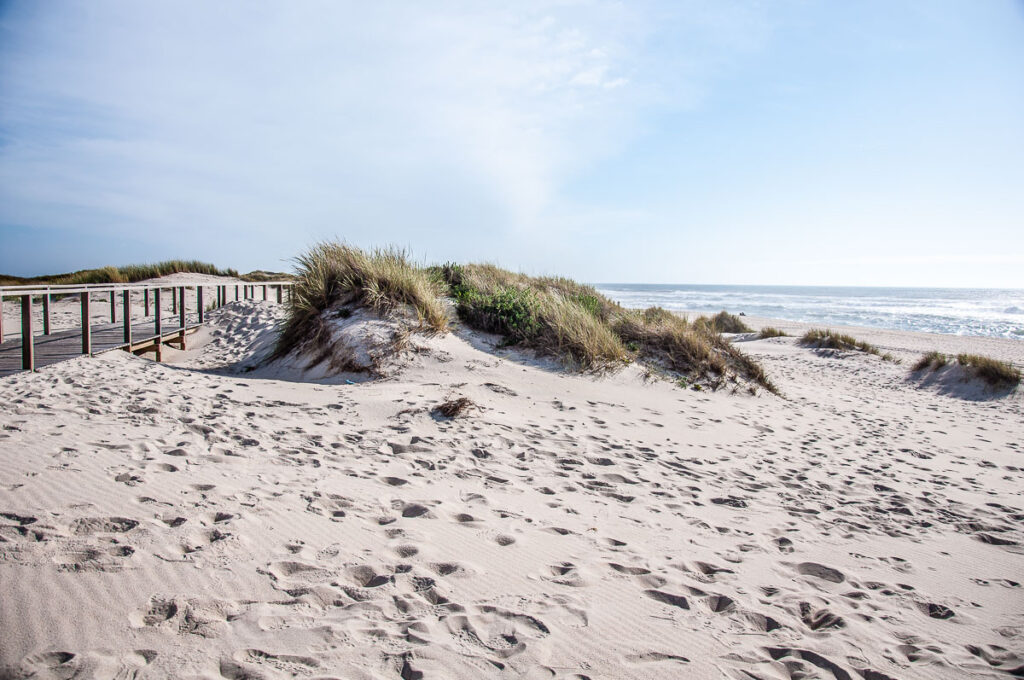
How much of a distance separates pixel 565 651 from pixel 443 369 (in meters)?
5.79

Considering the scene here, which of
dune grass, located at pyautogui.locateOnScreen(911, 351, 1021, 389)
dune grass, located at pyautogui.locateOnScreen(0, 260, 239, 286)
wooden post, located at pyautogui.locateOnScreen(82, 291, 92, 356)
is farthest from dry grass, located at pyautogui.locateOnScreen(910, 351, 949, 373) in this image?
dune grass, located at pyautogui.locateOnScreen(0, 260, 239, 286)

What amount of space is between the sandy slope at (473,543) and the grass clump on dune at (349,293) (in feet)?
8.73

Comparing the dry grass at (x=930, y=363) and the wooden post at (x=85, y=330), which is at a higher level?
the wooden post at (x=85, y=330)

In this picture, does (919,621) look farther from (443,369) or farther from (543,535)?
(443,369)

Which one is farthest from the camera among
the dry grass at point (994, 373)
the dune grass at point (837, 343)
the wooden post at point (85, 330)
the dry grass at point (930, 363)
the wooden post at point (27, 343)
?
the dune grass at point (837, 343)

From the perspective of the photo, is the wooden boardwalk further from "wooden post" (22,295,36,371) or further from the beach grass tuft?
the beach grass tuft

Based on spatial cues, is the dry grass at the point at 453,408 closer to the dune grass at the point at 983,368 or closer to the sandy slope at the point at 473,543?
the sandy slope at the point at 473,543

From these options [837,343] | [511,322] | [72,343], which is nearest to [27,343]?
[72,343]

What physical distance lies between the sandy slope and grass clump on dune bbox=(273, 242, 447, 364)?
8.73 feet

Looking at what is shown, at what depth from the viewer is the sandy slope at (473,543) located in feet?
6.84

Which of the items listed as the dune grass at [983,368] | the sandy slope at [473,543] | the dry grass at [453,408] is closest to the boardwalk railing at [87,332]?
the sandy slope at [473,543]

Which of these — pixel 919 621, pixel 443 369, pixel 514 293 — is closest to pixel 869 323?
pixel 514 293

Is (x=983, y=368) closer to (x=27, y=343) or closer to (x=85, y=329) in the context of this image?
(x=85, y=329)

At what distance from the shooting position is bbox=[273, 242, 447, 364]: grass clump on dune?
351 inches
